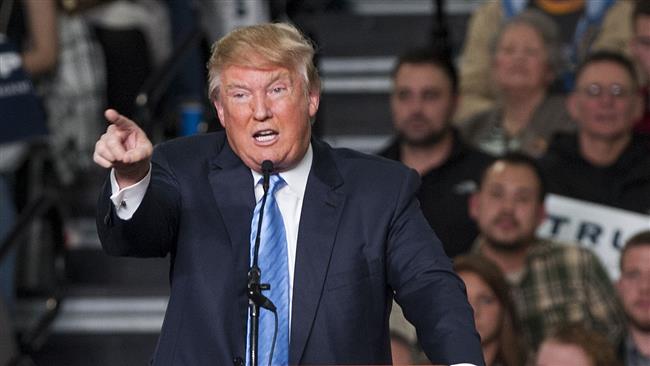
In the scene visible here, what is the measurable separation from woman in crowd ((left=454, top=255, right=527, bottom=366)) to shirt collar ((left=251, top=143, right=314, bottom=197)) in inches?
86.3

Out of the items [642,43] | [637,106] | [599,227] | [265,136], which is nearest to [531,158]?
[599,227]

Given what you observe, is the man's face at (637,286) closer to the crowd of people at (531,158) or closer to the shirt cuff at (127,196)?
the crowd of people at (531,158)

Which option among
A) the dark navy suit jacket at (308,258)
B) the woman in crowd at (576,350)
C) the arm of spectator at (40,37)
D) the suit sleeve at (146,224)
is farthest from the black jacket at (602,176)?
the suit sleeve at (146,224)

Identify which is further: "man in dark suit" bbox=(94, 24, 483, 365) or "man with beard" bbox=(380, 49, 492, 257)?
"man with beard" bbox=(380, 49, 492, 257)

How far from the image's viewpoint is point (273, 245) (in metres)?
2.89

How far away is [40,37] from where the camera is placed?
6.21 meters

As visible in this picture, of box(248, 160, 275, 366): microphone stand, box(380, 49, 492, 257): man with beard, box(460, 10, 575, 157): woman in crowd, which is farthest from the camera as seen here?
box(460, 10, 575, 157): woman in crowd

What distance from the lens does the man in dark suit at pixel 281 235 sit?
111 inches

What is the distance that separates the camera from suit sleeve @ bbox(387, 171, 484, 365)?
2686mm

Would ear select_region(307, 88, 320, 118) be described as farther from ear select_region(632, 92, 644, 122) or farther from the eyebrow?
ear select_region(632, 92, 644, 122)

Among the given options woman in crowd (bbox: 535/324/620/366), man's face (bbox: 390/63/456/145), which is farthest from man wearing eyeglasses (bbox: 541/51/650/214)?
woman in crowd (bbox: 535/324/620/366)

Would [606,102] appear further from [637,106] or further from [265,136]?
[265,136]

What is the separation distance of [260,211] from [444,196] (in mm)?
3068

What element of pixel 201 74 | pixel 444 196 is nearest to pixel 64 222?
pixel 201 74
